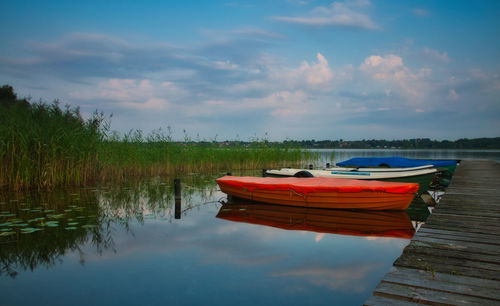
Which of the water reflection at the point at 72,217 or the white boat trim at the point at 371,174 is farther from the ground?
the white boat trim at the point at 371,174

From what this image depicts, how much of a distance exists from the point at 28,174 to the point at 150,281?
7.44 m

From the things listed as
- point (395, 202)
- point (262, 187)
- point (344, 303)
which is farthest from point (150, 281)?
point (395, 202)

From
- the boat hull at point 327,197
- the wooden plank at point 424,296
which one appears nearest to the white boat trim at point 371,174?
the boat hull at point 327,197

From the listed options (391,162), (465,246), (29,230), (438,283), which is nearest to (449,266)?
(438,283)

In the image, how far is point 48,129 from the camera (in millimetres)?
10258

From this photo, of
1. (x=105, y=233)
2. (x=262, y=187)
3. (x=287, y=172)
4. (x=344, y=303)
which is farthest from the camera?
(x=287, y=172)

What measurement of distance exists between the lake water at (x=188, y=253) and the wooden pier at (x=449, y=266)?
0.80 m

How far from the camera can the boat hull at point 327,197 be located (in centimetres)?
774

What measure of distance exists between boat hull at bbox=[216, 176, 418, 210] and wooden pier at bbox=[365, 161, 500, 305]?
1.83 m

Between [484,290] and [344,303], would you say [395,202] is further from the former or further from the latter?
[484,290]

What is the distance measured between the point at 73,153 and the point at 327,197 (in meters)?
8.04

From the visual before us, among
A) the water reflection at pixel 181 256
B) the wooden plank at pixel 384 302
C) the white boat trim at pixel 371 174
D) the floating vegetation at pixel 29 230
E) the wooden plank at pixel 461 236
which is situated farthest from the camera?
the white boat trim at pixel 371 174

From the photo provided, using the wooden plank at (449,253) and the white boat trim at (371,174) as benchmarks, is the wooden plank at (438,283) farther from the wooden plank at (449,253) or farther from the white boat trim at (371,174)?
the white boat trim at (371,174)

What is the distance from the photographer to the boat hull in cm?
774
